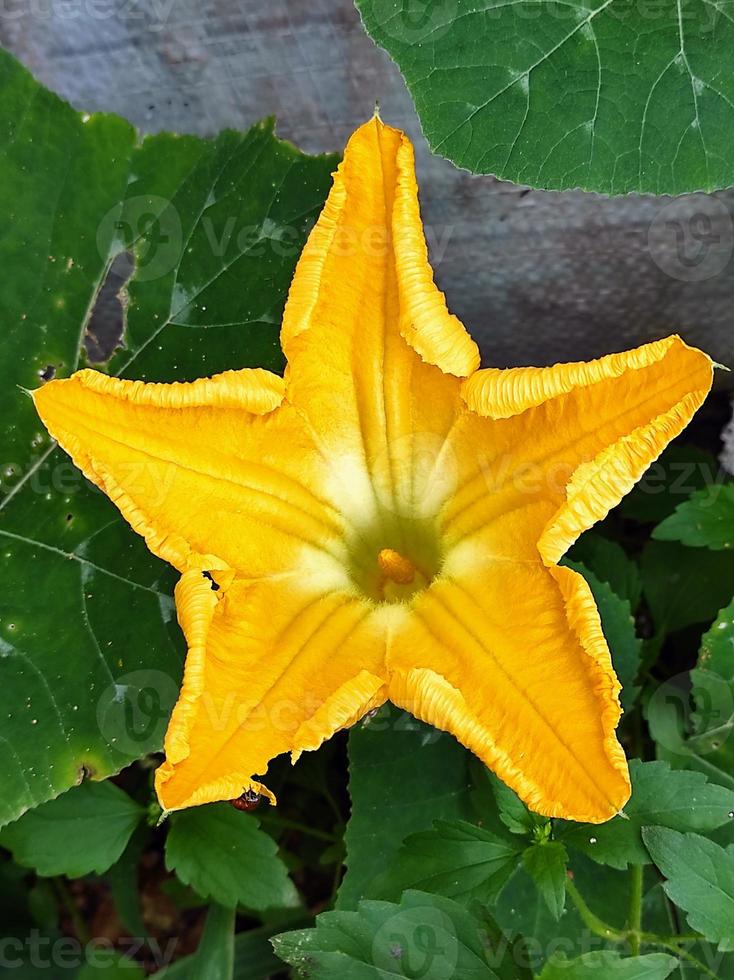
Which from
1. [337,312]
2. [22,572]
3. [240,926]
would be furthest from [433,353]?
[240,926]

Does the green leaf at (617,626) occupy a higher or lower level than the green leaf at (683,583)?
lower

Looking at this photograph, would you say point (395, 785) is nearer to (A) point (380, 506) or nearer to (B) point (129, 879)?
(A) point (380, 506)

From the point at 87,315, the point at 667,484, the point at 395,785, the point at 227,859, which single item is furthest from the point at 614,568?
the point at 87,315

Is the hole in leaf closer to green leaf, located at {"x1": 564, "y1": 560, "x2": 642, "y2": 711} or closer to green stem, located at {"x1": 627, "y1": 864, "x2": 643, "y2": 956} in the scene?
green leaf, located at {"x1": 564, "y1": 560, "x2": 642, "y2": 711}

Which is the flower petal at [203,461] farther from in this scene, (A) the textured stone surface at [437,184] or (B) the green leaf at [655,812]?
(A) the textured stone surface at [437,184]

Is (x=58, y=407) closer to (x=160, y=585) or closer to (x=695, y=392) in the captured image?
(x=160, y=585)

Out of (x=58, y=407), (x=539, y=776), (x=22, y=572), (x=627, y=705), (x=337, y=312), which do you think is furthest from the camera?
(x=627, y=705)

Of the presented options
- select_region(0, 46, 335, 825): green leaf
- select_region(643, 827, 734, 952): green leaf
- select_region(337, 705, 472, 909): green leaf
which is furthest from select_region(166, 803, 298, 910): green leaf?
select_region(643, 827, 734, 952): green leaf

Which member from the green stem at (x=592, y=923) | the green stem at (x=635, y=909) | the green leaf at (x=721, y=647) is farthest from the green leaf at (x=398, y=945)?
the green leaf at (x=721, y=647)
